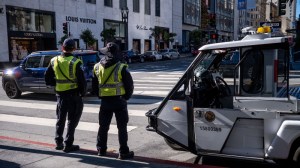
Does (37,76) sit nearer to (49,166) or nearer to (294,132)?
(49,166)

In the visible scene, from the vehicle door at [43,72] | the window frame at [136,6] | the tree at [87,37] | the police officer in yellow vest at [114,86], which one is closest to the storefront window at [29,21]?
the tree at [87,37]

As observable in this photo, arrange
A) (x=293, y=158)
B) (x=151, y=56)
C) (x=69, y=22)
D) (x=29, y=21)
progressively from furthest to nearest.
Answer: (x=151, y=56) → (x=69, y=22) → (x=29, y=21) → (x=293, y=158)

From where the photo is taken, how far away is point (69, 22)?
130 ft

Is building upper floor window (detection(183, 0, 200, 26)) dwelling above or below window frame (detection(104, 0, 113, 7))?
above

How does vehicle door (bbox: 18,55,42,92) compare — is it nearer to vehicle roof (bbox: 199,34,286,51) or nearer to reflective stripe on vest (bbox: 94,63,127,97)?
reflective stripe on vest (bbox: 94,63,127,97)

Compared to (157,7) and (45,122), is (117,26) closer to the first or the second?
(157,7)

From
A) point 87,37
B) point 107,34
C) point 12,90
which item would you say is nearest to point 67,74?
point 12,90

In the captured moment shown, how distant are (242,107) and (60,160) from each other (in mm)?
2939

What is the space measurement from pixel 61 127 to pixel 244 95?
3101 mm

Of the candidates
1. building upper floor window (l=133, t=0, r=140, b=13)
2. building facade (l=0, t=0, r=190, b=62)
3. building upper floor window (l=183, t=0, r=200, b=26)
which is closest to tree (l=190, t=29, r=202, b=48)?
building upper floor window (l=183, t=0, r=200, b=26)

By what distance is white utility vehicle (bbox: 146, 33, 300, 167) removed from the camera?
14.0ft

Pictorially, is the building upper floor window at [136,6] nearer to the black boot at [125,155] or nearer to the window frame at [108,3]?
the window frame at [108,3]

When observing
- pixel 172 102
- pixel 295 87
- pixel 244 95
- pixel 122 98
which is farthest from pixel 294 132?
pixel 122 98

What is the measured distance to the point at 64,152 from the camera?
5832 millimetres
